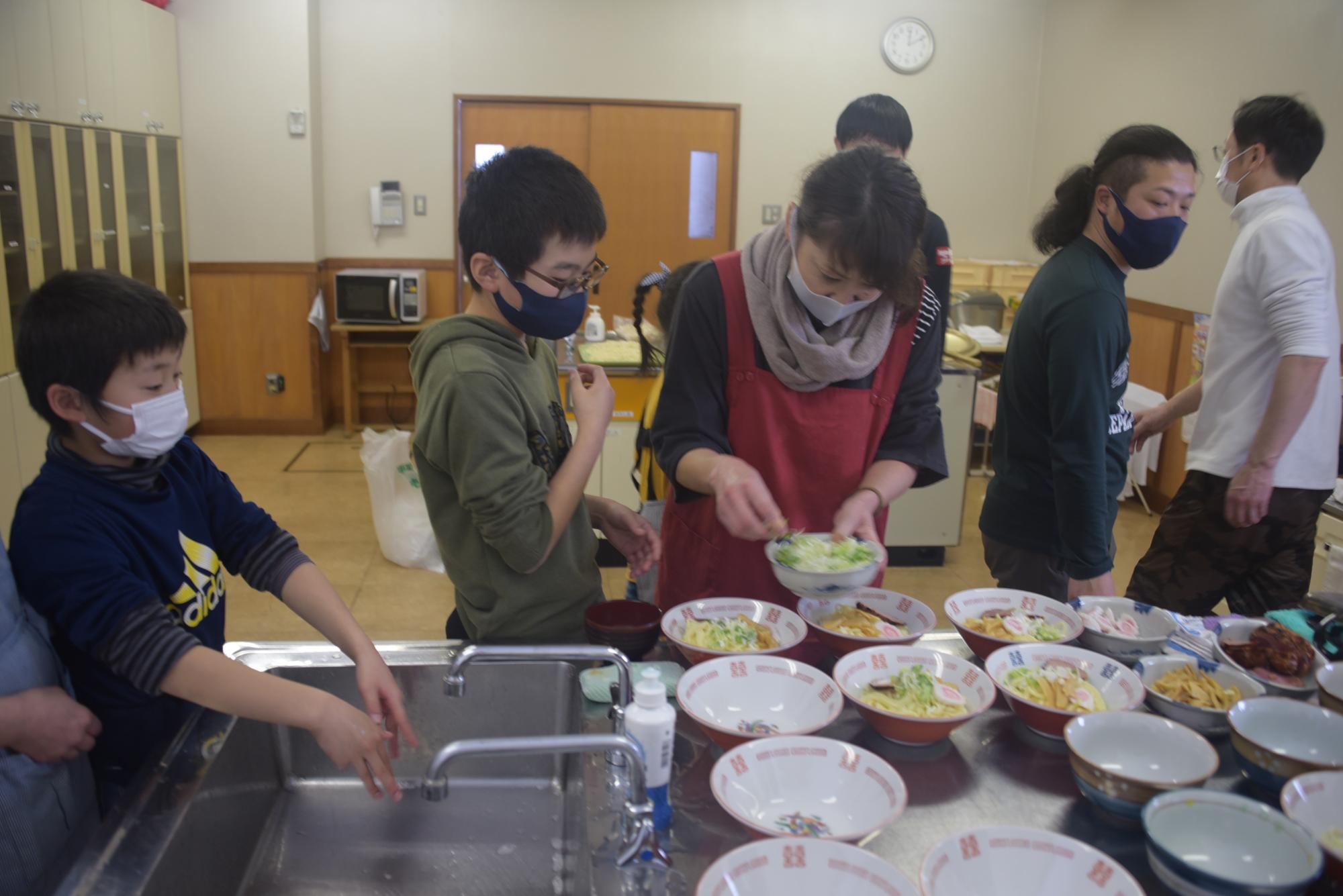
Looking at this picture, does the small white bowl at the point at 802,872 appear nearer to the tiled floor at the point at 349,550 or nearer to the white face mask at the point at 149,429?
the white face mask at the point at 149,429

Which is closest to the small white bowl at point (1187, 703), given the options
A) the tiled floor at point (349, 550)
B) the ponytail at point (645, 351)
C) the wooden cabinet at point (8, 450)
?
the ponytail at point (645, 351)

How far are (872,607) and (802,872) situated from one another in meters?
0.65

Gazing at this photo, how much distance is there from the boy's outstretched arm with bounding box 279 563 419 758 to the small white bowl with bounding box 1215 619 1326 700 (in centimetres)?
109

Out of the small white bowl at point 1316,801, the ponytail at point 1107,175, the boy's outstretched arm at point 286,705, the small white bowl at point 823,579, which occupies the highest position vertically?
the ponytail at point 1107,175

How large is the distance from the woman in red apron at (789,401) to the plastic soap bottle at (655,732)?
0.44 meters

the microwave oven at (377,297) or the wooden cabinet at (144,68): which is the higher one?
the wooden cabinet at (144,68)

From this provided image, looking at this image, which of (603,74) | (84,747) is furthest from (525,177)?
(603,74)

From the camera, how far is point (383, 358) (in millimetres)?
6270

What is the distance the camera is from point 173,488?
3.93ft

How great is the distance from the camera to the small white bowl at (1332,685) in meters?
1.23

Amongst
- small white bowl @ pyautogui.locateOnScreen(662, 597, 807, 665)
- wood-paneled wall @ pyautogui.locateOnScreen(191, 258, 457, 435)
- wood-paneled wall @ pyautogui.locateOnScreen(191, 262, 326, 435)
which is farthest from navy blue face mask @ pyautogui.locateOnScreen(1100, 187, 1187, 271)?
wood-paneled wall @ pyautogui.locateOnScreen(191, 262, 326, 435)

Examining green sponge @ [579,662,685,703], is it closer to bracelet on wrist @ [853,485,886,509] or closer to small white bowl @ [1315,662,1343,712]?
bracelet on wrist @ [853,485,886,509]

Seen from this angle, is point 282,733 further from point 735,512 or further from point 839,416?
point 839,416

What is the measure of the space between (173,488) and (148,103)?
16.2 feet
